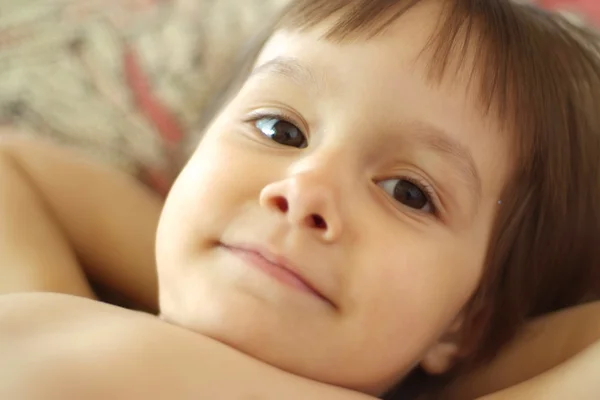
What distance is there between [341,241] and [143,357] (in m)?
0.19

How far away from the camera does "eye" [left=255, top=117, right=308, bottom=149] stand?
719mm

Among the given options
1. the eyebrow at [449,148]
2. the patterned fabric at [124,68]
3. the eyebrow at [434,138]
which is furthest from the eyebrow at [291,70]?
the patterned fabric at [124,68]

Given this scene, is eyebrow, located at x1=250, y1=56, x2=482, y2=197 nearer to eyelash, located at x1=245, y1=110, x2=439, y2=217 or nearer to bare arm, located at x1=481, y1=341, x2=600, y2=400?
eyelash, located at x1=245, y1=110, x2=439, y2=217

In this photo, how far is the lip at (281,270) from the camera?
64 cm

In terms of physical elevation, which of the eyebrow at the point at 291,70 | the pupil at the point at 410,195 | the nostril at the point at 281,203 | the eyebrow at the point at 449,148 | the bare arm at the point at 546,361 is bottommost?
the bare arm at the point at 546,361

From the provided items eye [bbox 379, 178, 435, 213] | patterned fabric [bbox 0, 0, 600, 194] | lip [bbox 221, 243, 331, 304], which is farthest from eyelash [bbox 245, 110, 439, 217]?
patterned fabric [bbox 0, 0, 600, 194]

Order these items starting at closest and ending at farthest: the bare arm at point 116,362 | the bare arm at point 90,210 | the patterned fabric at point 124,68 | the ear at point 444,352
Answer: the bare arm at point 116,362 < the ear at point 444,352 < the bare arm at point 90,210 < the patterned fabric at point 124,68

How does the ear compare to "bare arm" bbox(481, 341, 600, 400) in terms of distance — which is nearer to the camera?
"bare arm" bbox(481, 341, 600, 400)

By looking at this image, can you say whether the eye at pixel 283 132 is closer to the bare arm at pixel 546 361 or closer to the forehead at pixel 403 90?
the forehead at pixel 403 90

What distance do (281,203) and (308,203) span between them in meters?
0.03

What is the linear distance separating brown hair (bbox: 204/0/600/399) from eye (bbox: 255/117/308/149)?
3.8 inches

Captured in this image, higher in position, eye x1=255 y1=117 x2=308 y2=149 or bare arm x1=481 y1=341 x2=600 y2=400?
eye x1=255 y1=117 x2=308 y2=149

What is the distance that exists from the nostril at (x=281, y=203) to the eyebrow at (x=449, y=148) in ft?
0.45

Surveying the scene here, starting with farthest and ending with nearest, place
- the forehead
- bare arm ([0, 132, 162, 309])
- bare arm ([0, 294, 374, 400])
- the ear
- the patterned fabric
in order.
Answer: the patterned fabric < bare arm ([0, 132, 162, 309]) < the ear < the forehead < bare arm ([0, 294, 374, 400])
